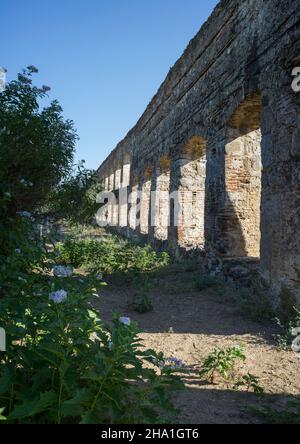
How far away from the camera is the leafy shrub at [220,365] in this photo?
3219mm

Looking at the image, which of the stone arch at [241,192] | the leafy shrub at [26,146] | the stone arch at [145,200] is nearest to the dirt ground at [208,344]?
the stone arch at [241,192]

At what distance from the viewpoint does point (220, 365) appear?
10.8ft

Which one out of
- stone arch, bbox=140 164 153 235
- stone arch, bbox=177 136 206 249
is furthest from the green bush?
stone arch, bbox=140 164 153 235

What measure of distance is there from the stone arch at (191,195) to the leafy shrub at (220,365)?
6421mm

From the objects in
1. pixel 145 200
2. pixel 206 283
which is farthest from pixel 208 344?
pixel 145 200

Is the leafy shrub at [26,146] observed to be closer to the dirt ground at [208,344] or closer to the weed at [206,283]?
the dirt ground at [208,344]

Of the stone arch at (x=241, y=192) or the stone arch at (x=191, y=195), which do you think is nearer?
the stone arch at (x=241, y=192)

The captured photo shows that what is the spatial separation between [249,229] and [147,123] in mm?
8625

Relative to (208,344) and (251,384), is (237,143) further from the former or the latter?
(251,384)

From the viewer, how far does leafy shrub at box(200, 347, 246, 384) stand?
3219 mm

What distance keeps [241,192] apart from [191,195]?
2934 millimetres

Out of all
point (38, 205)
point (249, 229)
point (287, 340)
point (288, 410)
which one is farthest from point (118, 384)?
point (249, 229)
